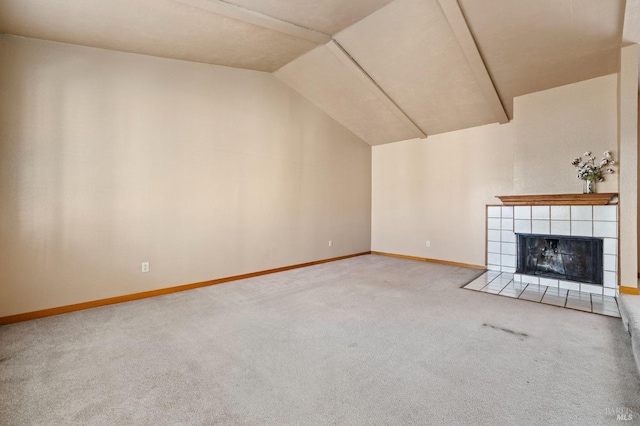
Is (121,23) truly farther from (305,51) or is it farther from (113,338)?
(113,338)

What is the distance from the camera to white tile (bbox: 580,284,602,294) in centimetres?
366

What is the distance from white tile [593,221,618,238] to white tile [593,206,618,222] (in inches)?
2.0

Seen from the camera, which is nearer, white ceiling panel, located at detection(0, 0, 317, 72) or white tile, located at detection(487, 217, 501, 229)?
white ceiling panel, located at detection(0, 0, 317, 72)

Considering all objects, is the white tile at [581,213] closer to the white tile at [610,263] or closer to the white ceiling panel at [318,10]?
the white tile at [610,263]

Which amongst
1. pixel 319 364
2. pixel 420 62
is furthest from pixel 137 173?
pixel 420 62

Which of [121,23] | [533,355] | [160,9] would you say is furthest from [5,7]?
[533,355]

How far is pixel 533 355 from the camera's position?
216 centimetres

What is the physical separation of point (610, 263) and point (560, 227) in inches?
25.3

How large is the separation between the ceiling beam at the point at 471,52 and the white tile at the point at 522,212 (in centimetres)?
150

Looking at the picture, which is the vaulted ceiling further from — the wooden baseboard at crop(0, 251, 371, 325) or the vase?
the wooden baseboard at crop(0, 251, 371, 325)

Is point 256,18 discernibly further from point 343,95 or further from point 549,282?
point 549,282

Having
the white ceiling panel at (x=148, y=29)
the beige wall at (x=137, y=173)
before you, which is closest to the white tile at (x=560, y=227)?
the beige wall at (x=137, y=173)

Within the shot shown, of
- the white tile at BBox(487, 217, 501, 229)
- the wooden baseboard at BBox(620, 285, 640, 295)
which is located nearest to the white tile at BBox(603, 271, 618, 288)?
the wooden baseboard at BBox(620, 285, 640, 295)

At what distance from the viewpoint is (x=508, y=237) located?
4.77 meters
